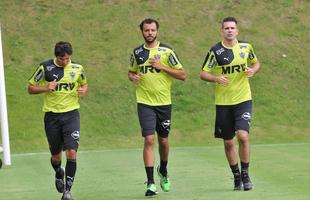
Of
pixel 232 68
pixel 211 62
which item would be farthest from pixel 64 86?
pixel 232 68

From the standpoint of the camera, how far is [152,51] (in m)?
10.0

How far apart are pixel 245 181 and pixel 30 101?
12712 millimetres

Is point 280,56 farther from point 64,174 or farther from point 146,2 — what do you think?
point 64,174

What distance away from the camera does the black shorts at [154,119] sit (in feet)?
32.6

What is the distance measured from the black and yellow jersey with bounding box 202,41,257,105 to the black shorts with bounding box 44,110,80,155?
1.81 meters

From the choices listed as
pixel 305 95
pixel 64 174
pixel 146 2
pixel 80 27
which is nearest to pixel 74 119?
pixel 64 174

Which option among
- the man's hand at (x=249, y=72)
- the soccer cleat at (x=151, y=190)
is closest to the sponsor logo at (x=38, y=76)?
the soccer cleat at (x=151, y=190)

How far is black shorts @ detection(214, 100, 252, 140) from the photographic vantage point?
392 inches

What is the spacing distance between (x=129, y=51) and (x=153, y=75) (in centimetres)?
1432

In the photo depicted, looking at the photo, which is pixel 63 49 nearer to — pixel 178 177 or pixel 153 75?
pixel 153 75

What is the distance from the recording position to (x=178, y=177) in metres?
11.6

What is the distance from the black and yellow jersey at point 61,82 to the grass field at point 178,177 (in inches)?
Result: 46.0

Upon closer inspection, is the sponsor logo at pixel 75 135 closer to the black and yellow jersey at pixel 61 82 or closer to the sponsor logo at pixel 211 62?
the black and yellow jersey at pixel 61 82

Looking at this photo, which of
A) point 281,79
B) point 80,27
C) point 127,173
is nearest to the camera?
point 127,173
